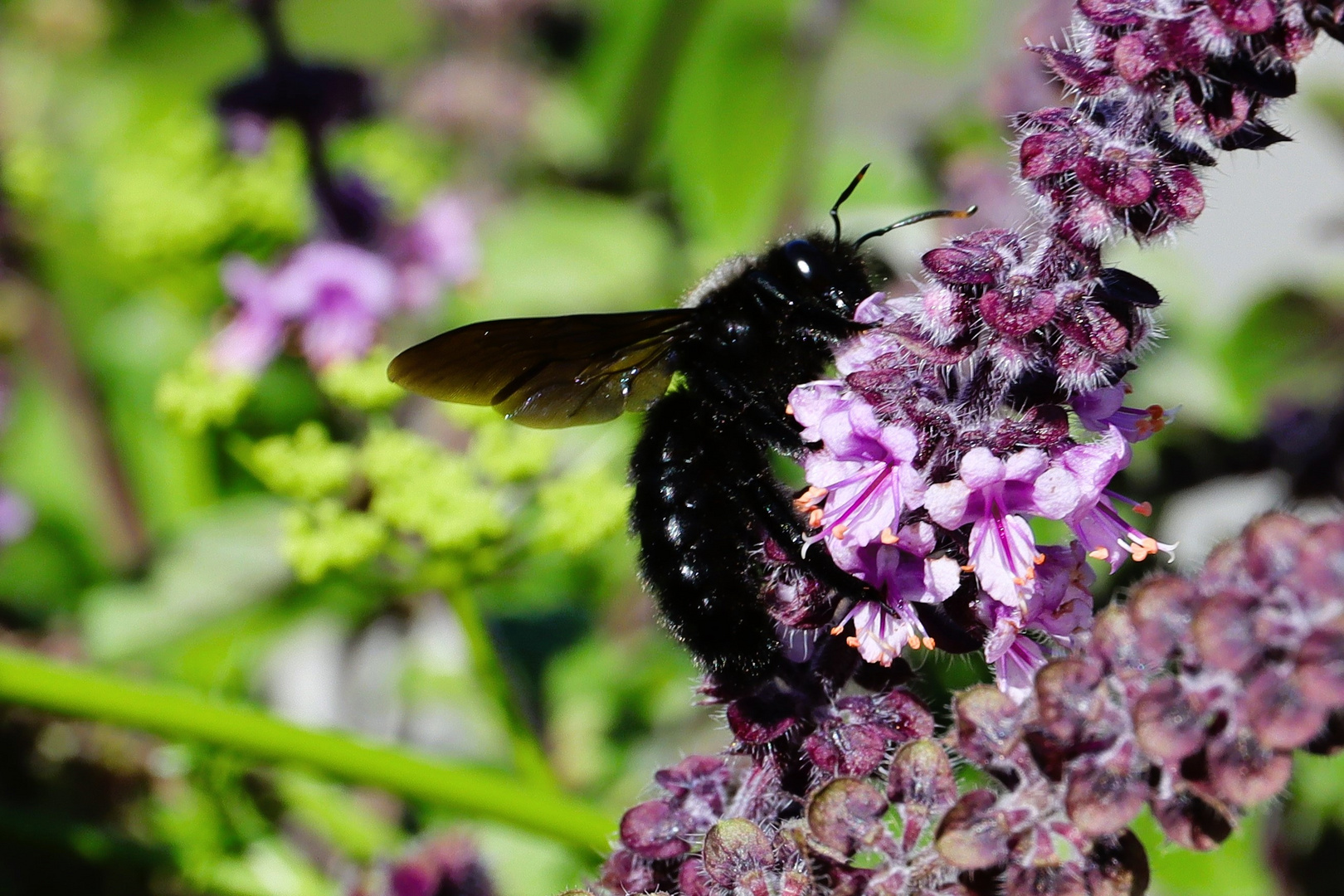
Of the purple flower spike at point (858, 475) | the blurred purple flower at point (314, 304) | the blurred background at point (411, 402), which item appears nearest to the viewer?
the purple flower spike at point (858, 475)

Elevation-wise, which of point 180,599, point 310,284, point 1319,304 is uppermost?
point 310,284

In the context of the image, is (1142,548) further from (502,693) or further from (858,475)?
(502,693)

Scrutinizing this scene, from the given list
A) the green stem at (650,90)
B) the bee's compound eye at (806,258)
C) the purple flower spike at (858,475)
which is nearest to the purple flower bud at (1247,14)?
the purple flower spike at (858,475)

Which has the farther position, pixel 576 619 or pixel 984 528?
pixel 576 619

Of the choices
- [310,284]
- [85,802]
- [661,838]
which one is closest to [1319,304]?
[310,284]

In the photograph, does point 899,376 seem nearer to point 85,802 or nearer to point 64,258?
point 85,802

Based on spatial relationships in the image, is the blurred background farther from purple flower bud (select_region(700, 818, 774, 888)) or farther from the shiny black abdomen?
purple flower bud (select_region(700, 818, 774, 888))

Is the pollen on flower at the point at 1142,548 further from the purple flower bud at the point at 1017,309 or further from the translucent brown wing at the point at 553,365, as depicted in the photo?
the translucent brown wing at the point at 553,365
